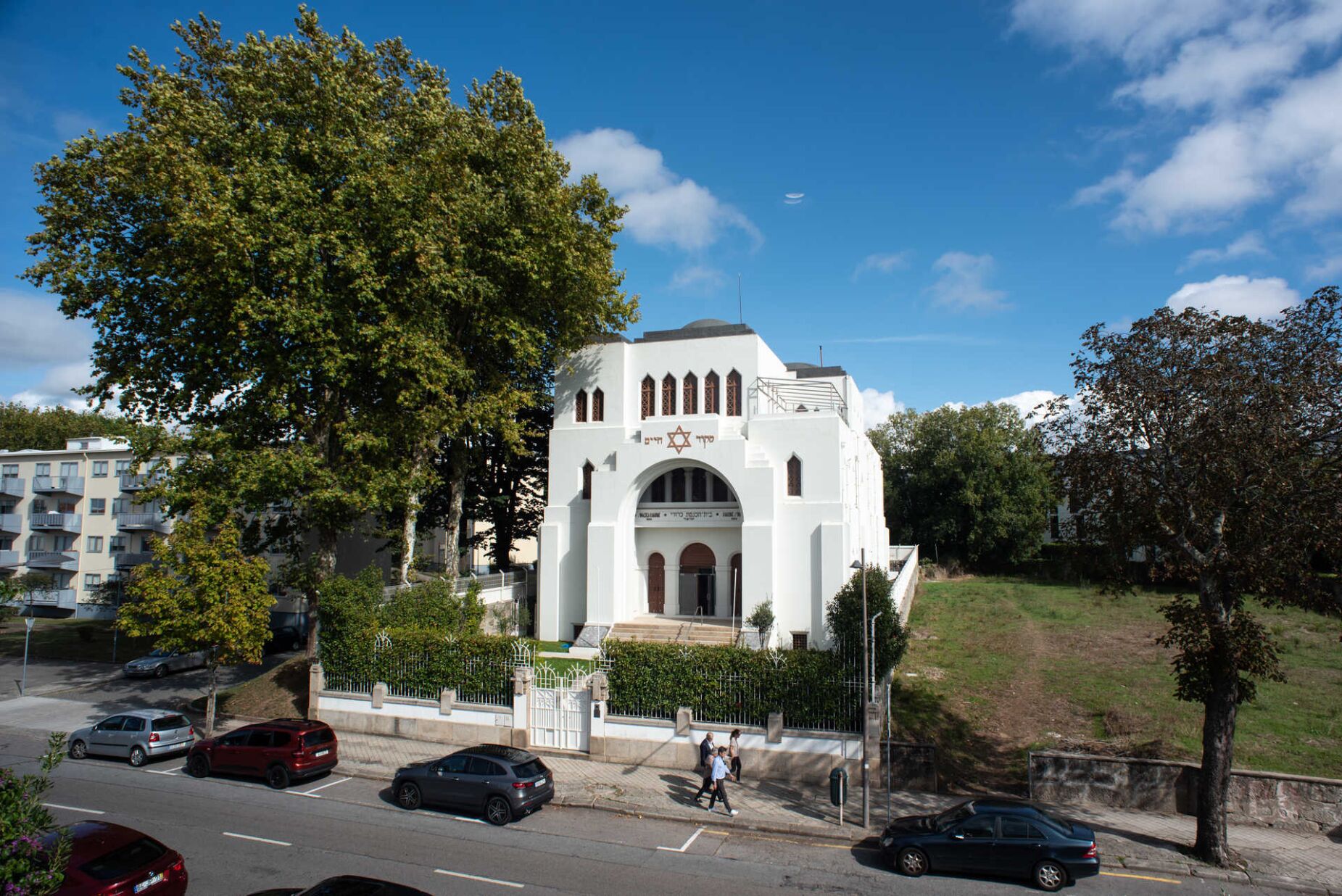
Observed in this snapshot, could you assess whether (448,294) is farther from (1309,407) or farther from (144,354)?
(1309,407)

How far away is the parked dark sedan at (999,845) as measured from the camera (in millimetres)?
12633

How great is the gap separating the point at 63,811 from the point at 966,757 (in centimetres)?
1976

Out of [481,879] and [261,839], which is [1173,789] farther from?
[261,839]

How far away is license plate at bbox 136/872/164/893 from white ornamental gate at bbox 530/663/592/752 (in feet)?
32.1

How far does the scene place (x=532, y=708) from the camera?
20.0m

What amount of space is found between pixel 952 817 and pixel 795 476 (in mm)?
17876

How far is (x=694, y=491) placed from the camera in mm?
33219

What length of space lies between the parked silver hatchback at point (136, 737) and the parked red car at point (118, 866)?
9.25 meters

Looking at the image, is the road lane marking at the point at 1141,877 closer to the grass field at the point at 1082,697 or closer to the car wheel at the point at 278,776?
the grass field at the point at 1082,697

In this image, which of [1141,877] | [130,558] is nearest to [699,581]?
[1141,877]

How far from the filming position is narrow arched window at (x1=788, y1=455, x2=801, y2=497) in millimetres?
30406

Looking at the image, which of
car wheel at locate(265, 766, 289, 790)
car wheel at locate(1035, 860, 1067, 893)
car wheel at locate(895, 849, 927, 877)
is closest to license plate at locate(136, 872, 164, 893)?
car wheel at locate(265, 766, 289, 790)

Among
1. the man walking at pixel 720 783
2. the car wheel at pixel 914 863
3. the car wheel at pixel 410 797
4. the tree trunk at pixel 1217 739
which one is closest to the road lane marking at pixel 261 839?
the car wheel at pixel 410 797

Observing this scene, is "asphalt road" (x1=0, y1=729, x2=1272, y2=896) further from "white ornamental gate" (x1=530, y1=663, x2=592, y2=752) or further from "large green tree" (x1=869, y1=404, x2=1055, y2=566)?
"large green tree" (x1=869, y1=404, x2=1055, y2=566)
